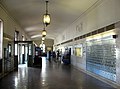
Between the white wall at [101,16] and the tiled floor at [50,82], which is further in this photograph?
the white wall at [101,16]

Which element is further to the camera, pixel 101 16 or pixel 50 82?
pixel 101 16

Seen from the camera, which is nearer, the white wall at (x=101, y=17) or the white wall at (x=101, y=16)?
the white wall at (x=101, y=17)

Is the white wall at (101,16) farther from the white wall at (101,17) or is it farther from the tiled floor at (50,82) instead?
the tiled floor at (50,82)

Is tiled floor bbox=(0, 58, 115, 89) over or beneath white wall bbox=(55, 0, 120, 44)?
beneath

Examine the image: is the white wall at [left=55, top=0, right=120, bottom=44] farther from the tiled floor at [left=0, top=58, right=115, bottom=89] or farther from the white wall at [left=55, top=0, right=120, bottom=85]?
the tiled floor at [left=0, top=58, right=115, bottom=89]

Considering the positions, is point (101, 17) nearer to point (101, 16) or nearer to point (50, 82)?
point (101, 16)

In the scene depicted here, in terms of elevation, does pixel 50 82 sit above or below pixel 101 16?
below

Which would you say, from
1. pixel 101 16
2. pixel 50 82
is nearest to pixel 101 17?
pixel 101 16

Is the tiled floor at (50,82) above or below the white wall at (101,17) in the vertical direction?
below

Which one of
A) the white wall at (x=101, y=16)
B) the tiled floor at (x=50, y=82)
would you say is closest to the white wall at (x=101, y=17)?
the white wall at (x=101, y=16)

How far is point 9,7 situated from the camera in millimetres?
9789

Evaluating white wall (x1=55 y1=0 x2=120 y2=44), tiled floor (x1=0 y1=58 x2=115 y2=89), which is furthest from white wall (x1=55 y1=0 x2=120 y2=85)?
tiled floor (x1=0 y1=58 x2=115 y2=89)

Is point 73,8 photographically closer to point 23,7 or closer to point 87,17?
point 87,17

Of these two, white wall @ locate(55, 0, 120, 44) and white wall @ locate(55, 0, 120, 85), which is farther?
white wall @ locate(55, 0, 120, 44)
